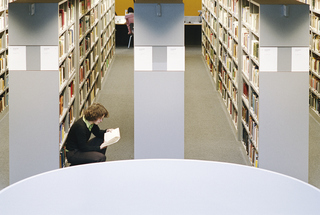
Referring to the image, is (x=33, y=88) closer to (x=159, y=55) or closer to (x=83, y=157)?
(x=83, y=157)

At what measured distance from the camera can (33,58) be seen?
19.4 feet

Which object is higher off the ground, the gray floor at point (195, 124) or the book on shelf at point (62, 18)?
the book on shelf at point (62, 18)

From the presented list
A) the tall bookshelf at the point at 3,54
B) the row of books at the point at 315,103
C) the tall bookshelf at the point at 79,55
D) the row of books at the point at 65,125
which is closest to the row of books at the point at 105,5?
the tall bookshelf at the point at 79,55

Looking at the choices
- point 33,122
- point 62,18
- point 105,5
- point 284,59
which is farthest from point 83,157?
point 105,5

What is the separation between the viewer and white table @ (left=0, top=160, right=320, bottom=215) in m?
2.73

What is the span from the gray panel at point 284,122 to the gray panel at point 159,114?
2.91 ft

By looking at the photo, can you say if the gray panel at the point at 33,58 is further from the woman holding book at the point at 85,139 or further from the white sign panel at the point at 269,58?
the white sign panel at the point at 269,58

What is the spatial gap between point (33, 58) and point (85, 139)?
3.30 ft

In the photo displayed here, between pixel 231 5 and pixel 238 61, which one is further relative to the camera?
pixel 231 5

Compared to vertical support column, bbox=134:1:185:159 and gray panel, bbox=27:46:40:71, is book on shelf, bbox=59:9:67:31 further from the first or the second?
vertical support column, bbox=134:1:185:159

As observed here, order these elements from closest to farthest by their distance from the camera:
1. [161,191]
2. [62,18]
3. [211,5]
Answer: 1. [161,191]
2. [62,18]
3. [211,5]

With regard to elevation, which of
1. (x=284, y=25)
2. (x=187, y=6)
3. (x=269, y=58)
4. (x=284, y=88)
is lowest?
(x=284, y=88)

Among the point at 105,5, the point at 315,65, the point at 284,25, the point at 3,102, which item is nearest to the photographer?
the point at 284,25

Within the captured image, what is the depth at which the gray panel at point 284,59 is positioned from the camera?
19.3 ft
